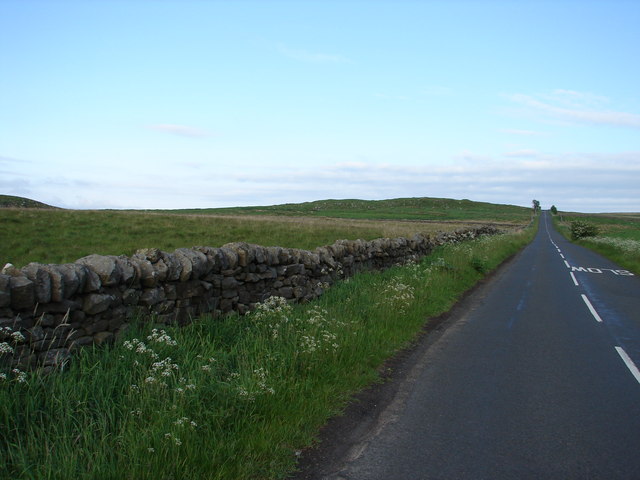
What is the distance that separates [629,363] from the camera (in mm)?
7441

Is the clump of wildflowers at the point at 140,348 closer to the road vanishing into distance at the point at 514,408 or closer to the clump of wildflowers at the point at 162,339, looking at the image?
the clump of wildflowers at the point at 162,339

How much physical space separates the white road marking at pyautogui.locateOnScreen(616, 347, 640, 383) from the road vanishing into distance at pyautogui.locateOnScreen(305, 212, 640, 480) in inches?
0.6

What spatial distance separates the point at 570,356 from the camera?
25.5 feet

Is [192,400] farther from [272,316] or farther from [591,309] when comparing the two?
[591,309]

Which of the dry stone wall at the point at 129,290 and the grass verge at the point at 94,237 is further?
the grass verge at the point at 94,237

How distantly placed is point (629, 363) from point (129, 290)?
7.34m

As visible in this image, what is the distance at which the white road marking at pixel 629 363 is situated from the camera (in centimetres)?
688

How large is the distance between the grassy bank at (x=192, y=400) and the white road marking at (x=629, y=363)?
3.52 meters

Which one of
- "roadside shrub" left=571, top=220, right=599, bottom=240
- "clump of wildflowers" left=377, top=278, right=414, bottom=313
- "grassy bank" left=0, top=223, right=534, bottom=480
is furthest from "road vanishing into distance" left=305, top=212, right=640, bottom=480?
"roadside shrub" left=571, top=220, right=599, bottom=240

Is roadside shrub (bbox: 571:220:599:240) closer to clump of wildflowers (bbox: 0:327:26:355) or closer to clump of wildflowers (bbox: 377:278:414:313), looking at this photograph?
clump of wildflowers (bbox: 377:278:414:313)

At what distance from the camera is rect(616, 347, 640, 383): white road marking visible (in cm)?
688

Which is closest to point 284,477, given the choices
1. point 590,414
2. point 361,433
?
point 361,433

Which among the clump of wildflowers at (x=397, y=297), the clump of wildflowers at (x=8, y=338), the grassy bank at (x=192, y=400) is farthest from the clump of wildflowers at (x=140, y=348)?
the clump of wildflowers at (x=397, y=297)

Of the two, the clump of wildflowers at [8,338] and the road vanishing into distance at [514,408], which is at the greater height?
the clump of wildflowers at [8,338]
